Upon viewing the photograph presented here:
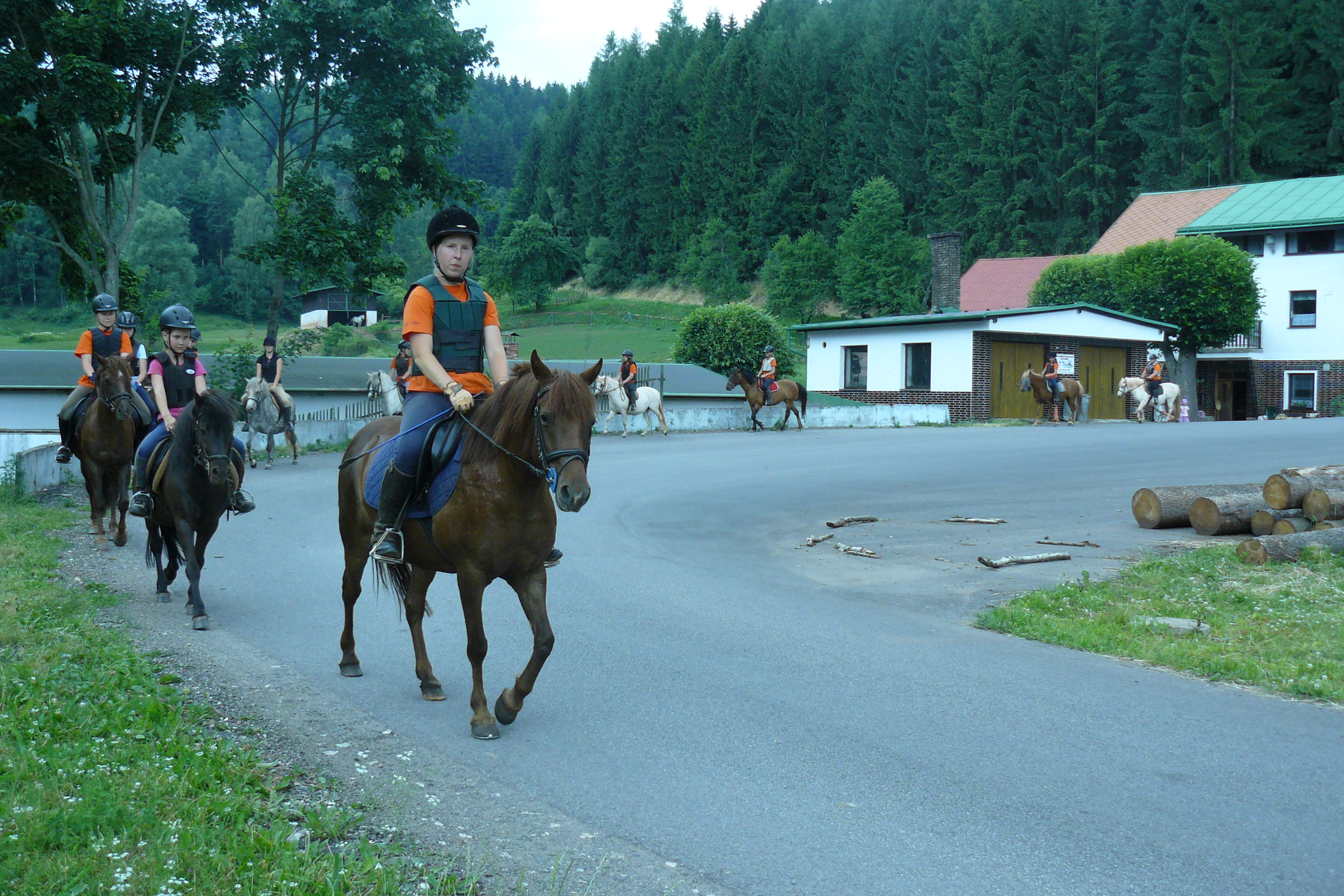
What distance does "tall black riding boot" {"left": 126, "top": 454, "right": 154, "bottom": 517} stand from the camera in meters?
8.94

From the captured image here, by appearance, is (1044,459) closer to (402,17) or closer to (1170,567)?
(1170,567)

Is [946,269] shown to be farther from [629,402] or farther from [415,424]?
[415,424]

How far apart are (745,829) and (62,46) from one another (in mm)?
22891

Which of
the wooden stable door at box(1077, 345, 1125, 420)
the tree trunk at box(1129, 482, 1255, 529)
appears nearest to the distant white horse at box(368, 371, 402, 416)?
the tree trunk at box(1129, 482, 1255, 529)

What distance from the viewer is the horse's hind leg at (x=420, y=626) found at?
612 centimetres

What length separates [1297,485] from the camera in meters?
11.5

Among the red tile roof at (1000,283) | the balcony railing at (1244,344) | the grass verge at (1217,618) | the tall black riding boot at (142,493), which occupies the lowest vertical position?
the grass verge at (1217,618)

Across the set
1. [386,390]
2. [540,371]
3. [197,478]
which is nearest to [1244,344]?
[386,390]

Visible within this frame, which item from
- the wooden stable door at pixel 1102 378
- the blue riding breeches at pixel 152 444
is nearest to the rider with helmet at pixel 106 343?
the blue riding breeches at pixel 152 444

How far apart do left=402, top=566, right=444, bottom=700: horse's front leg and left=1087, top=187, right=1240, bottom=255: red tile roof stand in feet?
185

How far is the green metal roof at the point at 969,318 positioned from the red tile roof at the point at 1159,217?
473 inches

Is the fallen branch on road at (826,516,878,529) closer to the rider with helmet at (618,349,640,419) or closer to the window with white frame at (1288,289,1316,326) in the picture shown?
the rider with helmet at (618,349,640,419)

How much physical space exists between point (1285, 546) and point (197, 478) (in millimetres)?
9970

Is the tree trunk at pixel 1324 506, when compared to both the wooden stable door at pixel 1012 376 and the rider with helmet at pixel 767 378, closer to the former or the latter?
the rider with helmet at pixel 767 378
